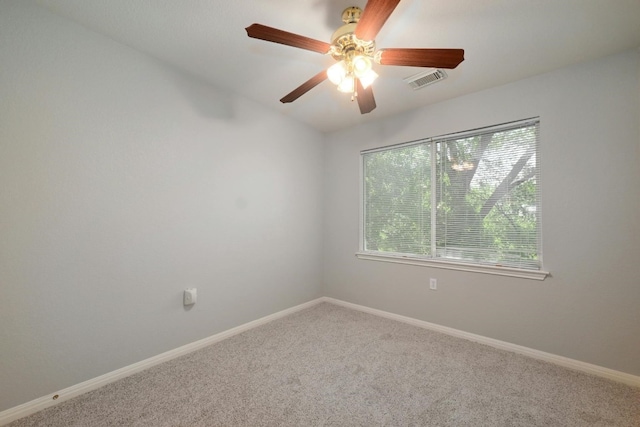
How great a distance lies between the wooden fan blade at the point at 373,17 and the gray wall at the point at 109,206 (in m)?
1.70

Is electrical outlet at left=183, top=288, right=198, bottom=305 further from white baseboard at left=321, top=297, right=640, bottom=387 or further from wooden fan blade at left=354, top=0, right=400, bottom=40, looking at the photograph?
wooden fan blade at left=354, top=0, right=400, bottom=40

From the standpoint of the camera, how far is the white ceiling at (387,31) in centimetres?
159

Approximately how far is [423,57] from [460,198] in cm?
166

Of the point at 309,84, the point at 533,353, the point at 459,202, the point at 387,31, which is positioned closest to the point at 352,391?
the point at 533,353

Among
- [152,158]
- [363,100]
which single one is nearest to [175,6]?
[152,158]

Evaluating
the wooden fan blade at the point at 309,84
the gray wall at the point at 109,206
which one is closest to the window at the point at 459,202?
the gray wall at the point at 109,206

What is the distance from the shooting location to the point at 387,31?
5.75 ft

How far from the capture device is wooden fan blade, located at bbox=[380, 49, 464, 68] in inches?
54.4

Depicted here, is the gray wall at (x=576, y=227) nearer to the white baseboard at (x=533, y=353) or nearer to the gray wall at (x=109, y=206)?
the white baseboard at (x=533, y=353)

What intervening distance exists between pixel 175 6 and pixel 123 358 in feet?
7.95

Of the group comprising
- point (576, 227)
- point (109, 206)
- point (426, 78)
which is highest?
point (426, 78)

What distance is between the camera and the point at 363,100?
6.21ft

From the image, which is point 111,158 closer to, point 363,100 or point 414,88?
point 363,100

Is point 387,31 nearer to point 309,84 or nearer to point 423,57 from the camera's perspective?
point 423,57
